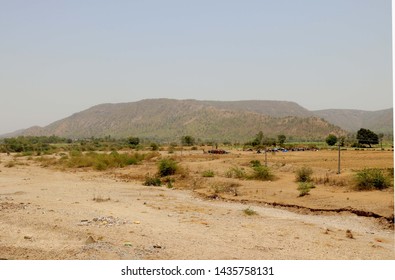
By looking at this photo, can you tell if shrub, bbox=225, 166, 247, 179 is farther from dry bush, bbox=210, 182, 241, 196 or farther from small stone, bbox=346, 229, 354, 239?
small stone, bbox=346, 229, 354, 239

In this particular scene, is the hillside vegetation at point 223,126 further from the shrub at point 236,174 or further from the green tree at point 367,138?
the shrub at point 236,174

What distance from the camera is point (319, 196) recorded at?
799 inches

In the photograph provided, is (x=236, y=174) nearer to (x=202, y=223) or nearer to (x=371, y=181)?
(x=371, y=181)

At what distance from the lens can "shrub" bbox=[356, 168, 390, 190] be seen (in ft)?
69.1

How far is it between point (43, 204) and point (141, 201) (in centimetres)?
442

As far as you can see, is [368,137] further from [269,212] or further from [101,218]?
[101,218]

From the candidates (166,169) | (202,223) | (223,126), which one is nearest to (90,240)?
(202,223)

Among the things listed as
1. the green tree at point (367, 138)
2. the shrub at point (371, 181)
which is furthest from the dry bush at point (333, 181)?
the green tree at point (367, 138)

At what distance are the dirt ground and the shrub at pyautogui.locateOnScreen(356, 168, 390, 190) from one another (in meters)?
0.56

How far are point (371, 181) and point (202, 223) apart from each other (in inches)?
404

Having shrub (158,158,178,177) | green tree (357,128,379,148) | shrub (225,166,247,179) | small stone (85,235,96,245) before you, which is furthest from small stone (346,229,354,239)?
green tree (357,128,379,148)

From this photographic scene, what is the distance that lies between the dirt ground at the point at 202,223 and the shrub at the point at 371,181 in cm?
56
